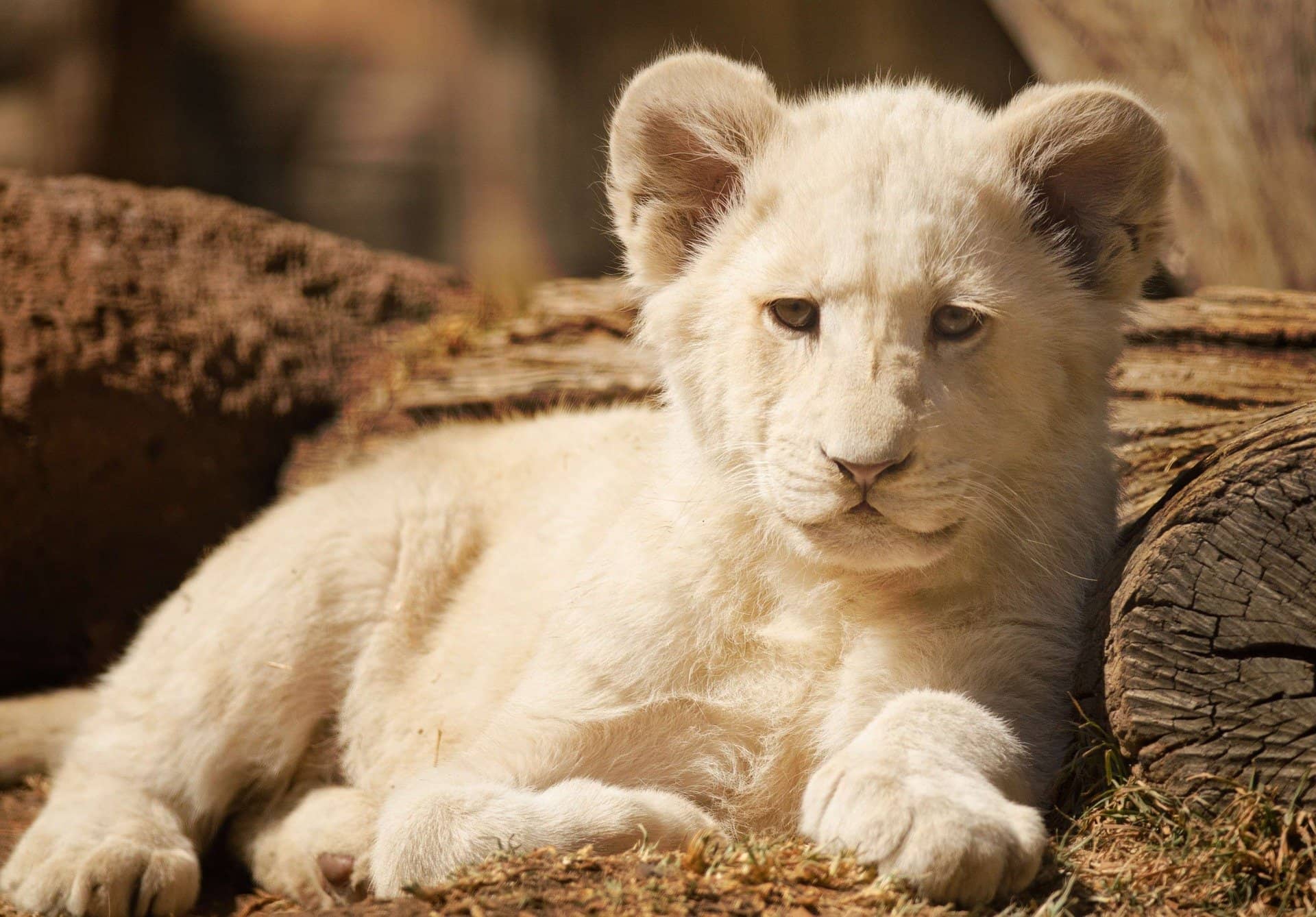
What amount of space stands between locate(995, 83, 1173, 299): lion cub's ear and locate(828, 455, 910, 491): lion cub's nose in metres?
0.92

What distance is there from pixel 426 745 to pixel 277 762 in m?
0.65

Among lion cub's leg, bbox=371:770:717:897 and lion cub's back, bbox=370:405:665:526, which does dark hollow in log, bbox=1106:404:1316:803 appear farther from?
lion cub's back, bbox=370:405:665:526

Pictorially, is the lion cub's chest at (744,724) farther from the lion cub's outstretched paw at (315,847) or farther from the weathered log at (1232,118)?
the weathered log at (1232,118)

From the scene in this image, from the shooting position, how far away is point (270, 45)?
10.7 m

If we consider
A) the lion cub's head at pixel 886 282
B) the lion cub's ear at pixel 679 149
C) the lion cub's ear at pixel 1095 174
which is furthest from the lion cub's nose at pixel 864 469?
the lion cub's ear at pixel 679 149

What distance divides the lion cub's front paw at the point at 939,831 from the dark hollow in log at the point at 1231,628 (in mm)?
445

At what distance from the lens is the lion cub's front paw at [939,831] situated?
2.41 metres

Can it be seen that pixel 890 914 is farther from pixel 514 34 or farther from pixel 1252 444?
pixel 514 34

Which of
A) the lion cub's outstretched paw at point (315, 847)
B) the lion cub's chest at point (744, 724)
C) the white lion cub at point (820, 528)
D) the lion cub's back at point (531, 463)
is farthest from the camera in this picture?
the lion cub's back at point (531, 463)

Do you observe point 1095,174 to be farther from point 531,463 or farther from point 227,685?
point 227,685

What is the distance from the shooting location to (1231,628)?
2.71 meters

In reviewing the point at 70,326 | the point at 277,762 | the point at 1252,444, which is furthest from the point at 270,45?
the point at 1252,444

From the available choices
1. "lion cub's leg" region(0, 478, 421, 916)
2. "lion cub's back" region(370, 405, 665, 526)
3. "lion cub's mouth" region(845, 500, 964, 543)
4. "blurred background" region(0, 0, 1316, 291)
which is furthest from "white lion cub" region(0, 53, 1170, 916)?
"blurred background" region(0, 0, 1316, 291)

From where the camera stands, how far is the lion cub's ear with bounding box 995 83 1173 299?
314 centimetres
